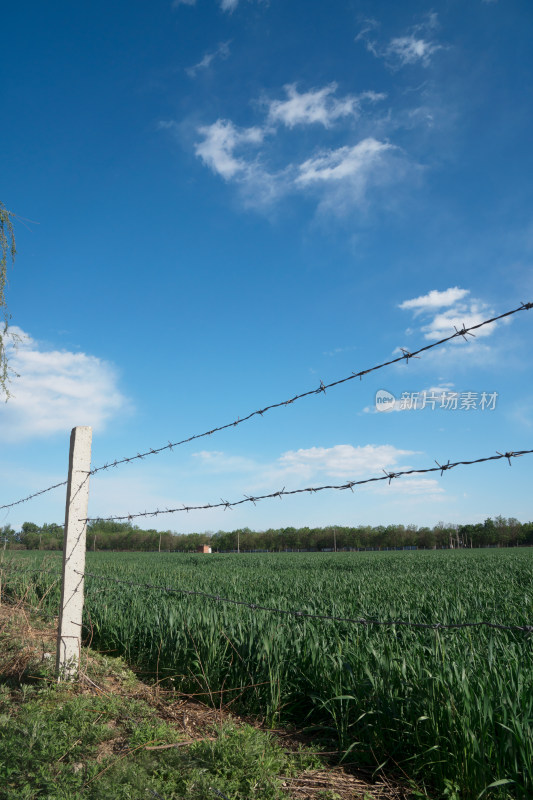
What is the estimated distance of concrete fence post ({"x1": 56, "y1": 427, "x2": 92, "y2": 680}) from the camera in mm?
4980

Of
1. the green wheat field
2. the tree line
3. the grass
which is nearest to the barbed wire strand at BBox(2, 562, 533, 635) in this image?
the green wheat field

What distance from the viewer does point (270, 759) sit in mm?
3260

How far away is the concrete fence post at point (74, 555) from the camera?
498cm

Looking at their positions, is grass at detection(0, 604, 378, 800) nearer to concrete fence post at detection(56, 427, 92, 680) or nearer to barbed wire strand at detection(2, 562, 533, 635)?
concrete fence post at detection(56, 427, 92, 680)

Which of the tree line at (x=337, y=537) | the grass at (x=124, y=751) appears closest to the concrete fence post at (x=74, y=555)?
the grass at (x=124, y=751)

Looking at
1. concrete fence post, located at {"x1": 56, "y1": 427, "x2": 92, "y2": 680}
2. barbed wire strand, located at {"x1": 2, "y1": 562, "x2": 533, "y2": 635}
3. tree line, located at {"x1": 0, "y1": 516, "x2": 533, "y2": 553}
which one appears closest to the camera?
barbed wire strand, located at {"x1": 2, "y1": 562, "x2": 533, "y2": 635}

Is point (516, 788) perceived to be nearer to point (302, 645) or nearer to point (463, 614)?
point (302, 645)

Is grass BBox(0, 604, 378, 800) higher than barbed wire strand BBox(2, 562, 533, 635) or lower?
lower

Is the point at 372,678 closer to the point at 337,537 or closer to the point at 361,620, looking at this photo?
the point at 361,620

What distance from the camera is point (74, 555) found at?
523 centimetres

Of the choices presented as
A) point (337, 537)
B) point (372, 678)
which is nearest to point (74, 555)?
point (372, 678)

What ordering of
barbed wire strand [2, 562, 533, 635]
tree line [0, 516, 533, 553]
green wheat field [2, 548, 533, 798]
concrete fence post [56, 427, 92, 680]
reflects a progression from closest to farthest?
green wheat field [2, 548, 533, 798] → barbed wire strand [2, 562, 533, 635] → concrete fence post [56, 427, 92, 680] → tree line [0, 516, 533, 553]

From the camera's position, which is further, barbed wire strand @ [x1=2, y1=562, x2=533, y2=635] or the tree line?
the tree line

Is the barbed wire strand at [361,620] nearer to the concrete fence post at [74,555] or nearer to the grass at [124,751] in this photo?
the concrete fence post at [74,555]
